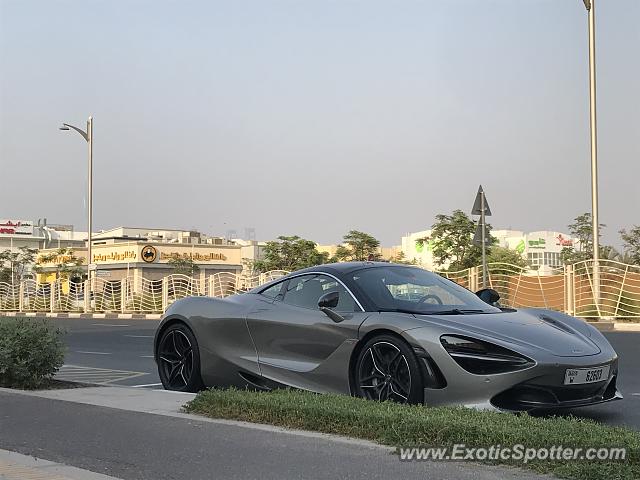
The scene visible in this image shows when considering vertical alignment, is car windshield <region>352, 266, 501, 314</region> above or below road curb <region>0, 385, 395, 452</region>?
above

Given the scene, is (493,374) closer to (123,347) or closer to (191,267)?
(123,347)

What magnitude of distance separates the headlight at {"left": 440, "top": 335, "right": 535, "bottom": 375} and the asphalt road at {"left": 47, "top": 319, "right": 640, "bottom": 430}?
105cm

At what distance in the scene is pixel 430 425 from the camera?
541cm

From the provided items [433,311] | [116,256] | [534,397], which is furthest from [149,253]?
[534,397]

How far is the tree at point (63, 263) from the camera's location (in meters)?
74.4

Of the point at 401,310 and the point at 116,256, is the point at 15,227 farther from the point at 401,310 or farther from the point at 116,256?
the point at 401,310

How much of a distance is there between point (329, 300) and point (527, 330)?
5.71 ft

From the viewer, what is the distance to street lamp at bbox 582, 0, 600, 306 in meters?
23.1

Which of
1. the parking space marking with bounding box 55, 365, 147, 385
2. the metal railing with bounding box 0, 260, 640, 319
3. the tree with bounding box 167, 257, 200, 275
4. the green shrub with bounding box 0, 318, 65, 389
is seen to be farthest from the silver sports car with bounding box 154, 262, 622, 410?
the tree with bounding box 167, 257, 200, 275

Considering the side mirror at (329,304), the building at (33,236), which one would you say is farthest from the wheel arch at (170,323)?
the building at (33,236)

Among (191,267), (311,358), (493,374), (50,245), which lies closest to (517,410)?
(493,374)

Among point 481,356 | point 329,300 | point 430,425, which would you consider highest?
point 329,300

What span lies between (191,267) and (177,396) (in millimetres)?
67599

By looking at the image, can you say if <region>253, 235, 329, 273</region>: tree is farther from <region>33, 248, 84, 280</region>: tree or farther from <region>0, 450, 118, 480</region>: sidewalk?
<region>0, 450, 118, 480</region>: sidewalk
